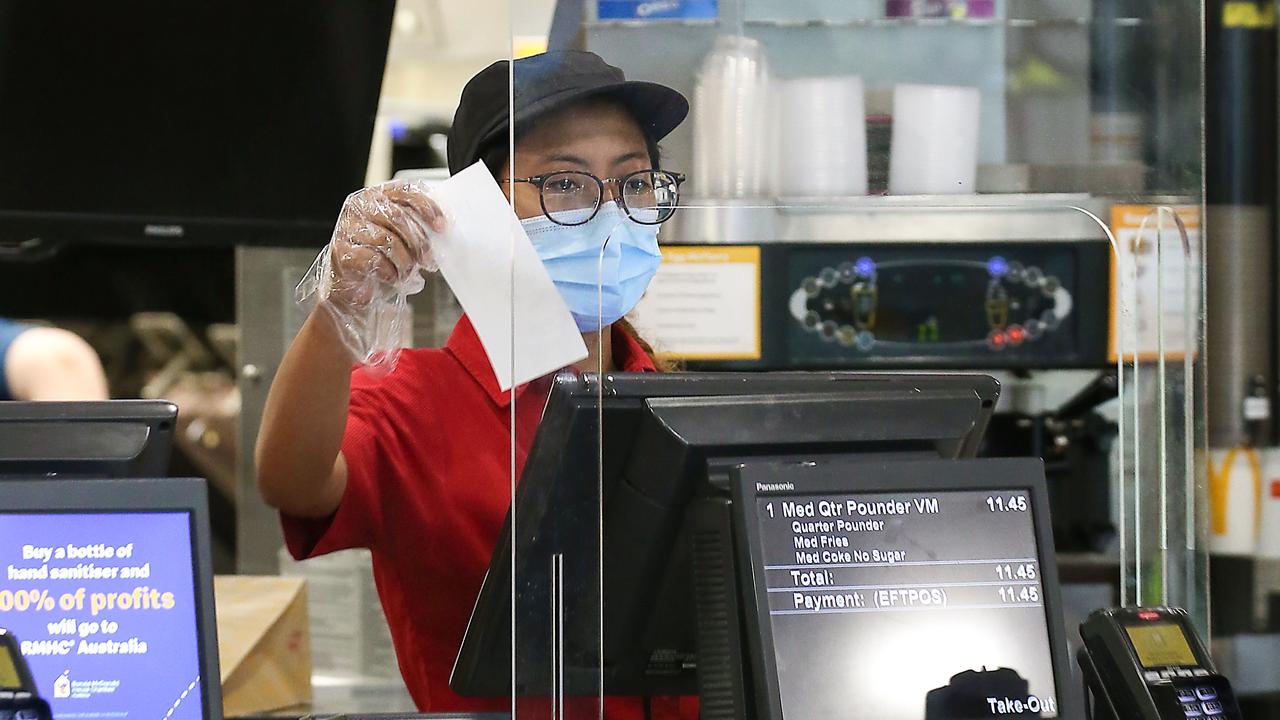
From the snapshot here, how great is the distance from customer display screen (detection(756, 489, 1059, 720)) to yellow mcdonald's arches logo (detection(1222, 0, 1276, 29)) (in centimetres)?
247

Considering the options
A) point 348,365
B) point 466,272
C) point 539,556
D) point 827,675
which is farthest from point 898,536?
point 348,365

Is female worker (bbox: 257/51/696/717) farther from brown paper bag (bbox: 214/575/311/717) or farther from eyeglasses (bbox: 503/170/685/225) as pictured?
brown paper bag (bbox: 214/575/311/717)

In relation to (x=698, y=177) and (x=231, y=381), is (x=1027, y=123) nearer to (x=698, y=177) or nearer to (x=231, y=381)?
(x=698, y=177)

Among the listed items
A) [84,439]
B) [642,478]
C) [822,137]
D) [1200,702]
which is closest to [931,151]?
[822,137]

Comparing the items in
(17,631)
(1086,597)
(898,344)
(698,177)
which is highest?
(698,177)

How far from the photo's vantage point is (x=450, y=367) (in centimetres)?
162

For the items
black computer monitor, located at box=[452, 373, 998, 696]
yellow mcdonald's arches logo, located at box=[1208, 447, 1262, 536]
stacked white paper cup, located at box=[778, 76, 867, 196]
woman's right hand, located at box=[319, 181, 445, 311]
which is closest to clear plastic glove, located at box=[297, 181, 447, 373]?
woman's right hand, located at box=[319, 181, 445, 311]

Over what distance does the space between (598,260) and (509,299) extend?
0.09 meters

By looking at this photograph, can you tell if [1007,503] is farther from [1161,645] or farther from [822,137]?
[822,137]

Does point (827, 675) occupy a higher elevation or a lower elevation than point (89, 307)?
lower

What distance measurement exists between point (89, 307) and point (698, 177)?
8.12ft

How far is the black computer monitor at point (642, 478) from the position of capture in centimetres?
115

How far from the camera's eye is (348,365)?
4.81ft

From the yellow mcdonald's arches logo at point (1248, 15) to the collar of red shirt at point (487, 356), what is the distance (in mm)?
2362
